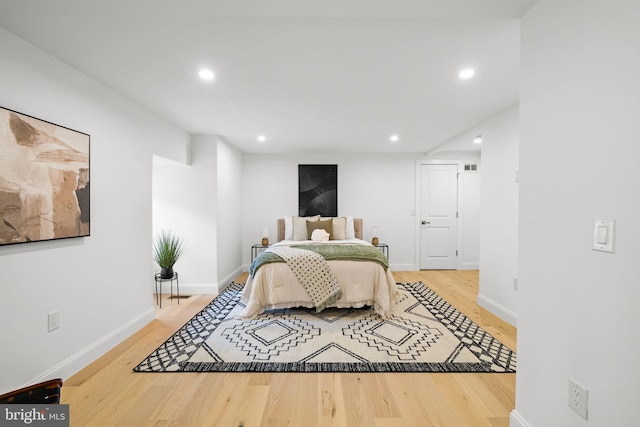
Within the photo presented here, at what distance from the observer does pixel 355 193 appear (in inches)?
230

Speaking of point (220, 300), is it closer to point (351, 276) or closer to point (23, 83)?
point (351, 276)

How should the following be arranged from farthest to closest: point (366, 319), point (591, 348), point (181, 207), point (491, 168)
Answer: point (181, 207) < point (491, 168) < point (366, 319) < point (591, 348)

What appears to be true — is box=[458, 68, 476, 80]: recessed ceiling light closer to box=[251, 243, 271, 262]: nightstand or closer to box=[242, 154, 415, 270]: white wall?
box=[242, 154, 415, 270]: white wall

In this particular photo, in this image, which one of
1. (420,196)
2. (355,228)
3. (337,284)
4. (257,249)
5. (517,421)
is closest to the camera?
(517,421)

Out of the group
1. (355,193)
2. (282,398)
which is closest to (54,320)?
(282,398)

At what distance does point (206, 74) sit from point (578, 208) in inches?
99.2

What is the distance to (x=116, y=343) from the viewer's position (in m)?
2.71

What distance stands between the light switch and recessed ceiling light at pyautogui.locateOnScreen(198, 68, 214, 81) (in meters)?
2.52

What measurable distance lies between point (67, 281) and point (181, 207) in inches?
84.4

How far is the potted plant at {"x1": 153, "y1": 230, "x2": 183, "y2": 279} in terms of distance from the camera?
3832 millimetres

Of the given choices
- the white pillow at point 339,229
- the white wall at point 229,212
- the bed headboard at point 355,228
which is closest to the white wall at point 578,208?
the white pillow at point 339,229

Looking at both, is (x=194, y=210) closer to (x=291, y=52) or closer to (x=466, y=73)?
(x=291, y=52)

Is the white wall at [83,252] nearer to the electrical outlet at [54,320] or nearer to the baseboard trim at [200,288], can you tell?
the electrical outlet at [54,320]

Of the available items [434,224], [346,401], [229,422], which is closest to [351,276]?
[346,401]
